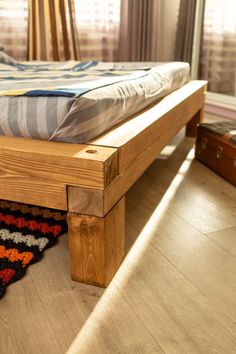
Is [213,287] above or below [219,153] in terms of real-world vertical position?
below

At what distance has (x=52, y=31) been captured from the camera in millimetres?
3178

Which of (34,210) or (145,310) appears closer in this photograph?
(145,310)

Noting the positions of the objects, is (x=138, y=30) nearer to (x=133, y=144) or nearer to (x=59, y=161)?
(x=133, y=144)

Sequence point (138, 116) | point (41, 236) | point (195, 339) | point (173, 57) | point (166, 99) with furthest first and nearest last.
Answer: point (173, 57) → point (166, 99) → point (138, 116) → point (41, 236) → point (195, 339)

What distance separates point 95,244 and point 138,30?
3.04 metres

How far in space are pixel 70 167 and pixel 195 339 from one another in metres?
0.49

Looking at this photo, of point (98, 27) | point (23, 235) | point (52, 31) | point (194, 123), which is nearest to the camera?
point (23, 235)

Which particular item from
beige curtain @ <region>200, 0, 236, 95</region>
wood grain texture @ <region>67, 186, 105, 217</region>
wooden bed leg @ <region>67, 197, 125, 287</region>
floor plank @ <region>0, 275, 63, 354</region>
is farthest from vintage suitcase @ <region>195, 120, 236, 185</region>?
beige curtain @ <region>200, 0, 236, 95</region>

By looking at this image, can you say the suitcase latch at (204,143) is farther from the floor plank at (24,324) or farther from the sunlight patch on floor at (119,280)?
the floor plank at (24,324)

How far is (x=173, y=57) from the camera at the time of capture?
389cm

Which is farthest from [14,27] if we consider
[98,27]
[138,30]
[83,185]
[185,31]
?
[83,185]

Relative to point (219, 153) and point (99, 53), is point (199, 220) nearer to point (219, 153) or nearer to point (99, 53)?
point (219, 153)

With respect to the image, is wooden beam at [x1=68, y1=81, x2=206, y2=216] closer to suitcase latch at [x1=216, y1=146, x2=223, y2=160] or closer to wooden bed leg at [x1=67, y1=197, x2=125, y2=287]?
wooden bed leg at [x1=67, y1=197, x2=125, y2=287]

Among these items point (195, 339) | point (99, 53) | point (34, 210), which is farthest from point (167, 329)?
point (99, 53)
